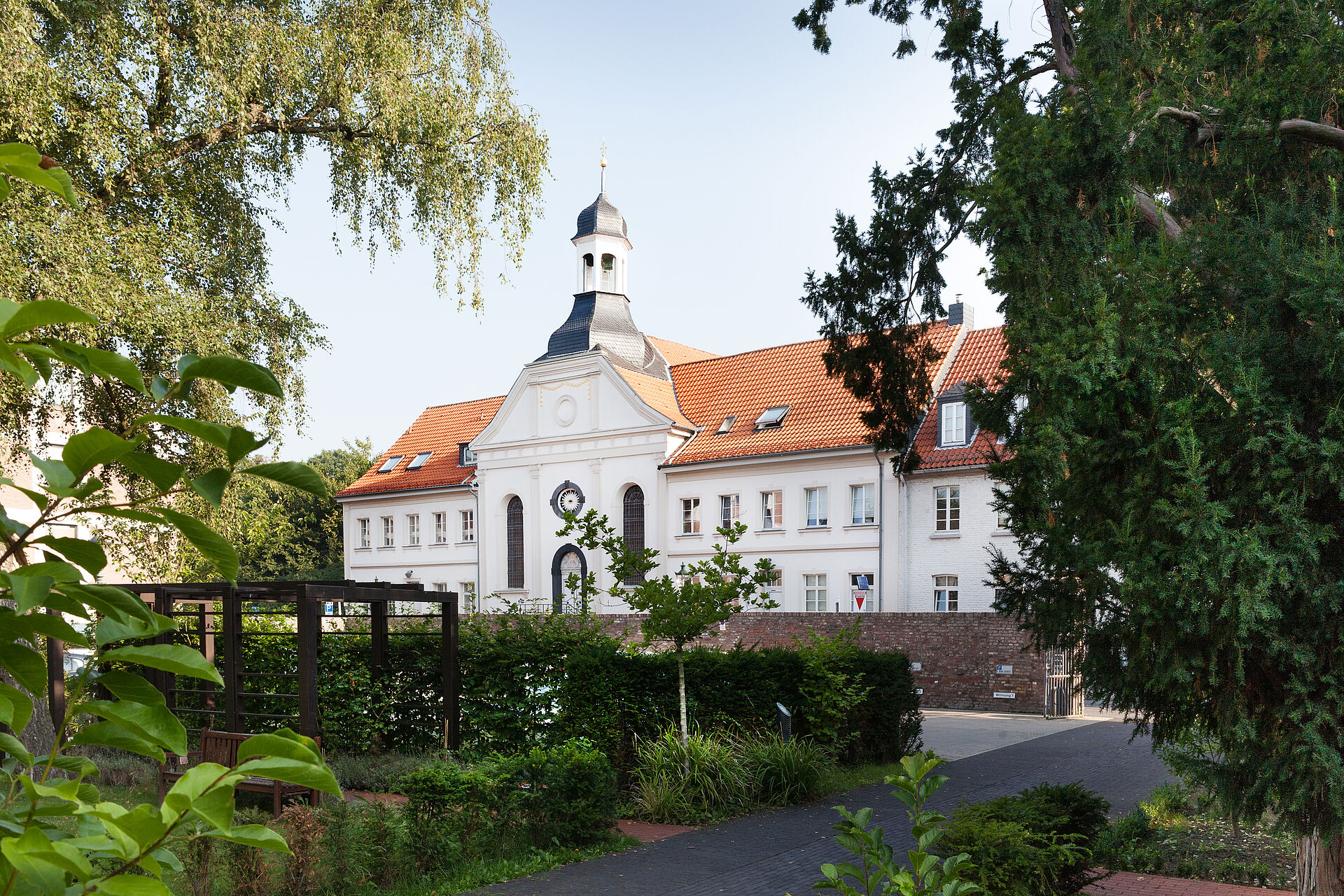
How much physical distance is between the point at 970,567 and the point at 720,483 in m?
9.82

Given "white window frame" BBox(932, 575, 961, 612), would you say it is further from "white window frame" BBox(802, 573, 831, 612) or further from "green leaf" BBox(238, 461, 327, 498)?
"green leaf" BBox(238, 461, 327, 498)

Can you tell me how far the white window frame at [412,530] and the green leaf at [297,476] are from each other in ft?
153

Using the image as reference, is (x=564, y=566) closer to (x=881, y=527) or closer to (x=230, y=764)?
(x=881, y=527)

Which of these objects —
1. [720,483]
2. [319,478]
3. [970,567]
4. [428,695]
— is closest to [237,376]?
[319,478]

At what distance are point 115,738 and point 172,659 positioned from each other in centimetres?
10

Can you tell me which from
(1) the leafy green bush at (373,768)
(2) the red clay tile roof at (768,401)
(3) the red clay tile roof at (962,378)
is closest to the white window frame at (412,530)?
(2) the red clay tile roof at (768,401)

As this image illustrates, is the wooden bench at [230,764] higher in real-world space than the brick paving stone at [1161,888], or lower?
higher

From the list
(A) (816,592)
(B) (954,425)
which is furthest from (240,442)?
(A) (816,592)

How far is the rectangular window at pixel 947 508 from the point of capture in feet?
103

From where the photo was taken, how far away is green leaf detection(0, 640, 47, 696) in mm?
988

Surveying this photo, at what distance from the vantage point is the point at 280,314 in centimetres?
1426

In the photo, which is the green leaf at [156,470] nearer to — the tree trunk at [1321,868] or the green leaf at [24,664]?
the green leaf at [24,664]

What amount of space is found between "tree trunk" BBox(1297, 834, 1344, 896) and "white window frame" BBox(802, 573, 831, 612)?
26.8 m

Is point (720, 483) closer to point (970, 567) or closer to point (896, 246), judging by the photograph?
point (970, 567)
